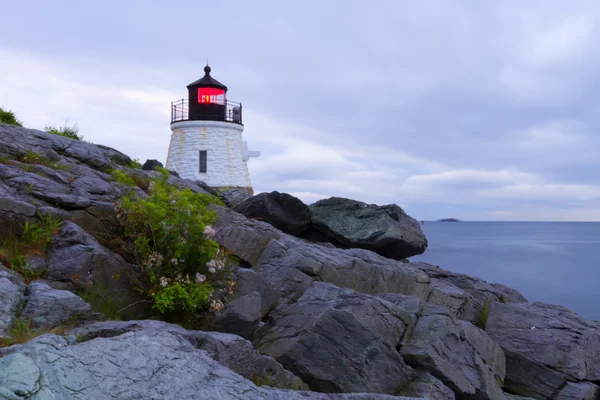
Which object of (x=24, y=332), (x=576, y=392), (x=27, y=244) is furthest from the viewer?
(x=576, y=392)

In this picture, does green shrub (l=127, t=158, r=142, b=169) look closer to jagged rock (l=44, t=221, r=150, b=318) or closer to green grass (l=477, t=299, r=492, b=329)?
jagged rock (l=44, t=221, r=150, b=318)

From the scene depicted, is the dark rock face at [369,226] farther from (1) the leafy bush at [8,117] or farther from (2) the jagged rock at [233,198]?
(1) the leafy bush at [8,117]

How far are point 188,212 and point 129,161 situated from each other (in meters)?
A: 9.00

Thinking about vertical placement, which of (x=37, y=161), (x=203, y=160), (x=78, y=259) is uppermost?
(x=203, y=160)

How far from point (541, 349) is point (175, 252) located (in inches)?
390

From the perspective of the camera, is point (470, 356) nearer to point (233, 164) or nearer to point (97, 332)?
point (97, 332)

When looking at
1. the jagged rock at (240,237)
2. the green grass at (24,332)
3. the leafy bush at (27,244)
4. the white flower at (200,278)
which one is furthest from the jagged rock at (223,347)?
the jagged rock at (240,237)

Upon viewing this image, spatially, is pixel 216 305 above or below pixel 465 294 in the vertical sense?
above

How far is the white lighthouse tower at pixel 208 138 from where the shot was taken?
36.8 meters

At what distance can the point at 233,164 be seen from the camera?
1479 inches

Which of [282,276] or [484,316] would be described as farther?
[484,316]

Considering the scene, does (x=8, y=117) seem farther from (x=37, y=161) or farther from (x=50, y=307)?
(x=50, y=307)

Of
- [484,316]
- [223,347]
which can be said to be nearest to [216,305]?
[223,347]

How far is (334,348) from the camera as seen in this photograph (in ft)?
34.6
